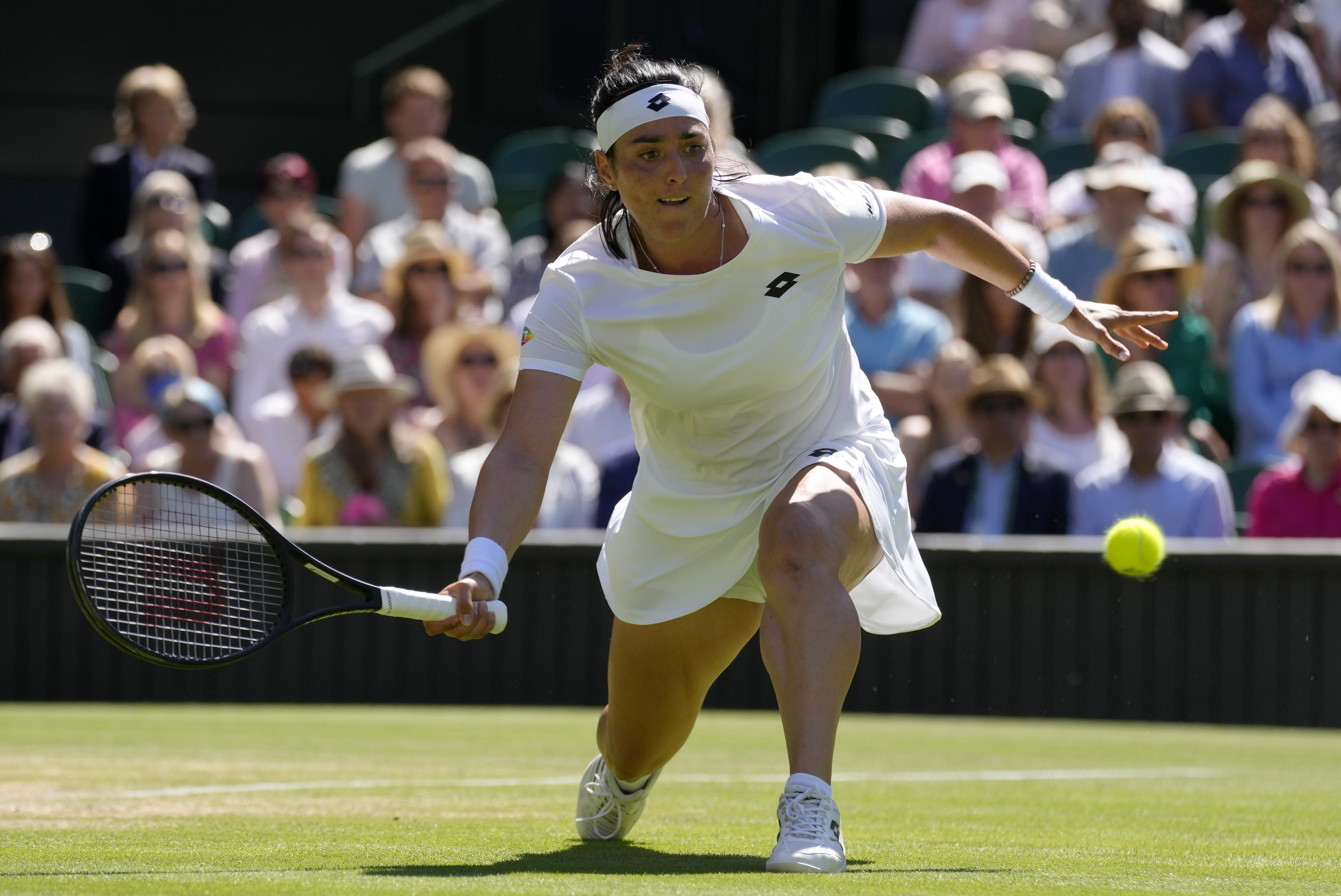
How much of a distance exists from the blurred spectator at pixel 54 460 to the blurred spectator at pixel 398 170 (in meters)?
2.84

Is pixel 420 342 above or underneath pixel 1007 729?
above

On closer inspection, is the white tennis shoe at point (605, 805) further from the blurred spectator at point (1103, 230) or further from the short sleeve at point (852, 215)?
the blurred spectator at point (1103, 230)

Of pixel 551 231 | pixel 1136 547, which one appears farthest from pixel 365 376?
pixel 1136 547

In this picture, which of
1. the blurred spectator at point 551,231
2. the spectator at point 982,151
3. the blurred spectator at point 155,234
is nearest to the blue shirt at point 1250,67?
the spectator at point 982,151

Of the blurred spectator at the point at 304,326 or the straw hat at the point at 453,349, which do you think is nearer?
the straw hat at the point at 453,349

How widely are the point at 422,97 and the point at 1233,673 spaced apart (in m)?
5.72

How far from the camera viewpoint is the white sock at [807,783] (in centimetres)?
374

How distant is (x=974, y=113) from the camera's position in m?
11.1

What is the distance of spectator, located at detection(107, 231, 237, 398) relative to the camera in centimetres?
1059

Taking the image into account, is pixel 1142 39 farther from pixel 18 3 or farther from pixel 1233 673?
pixel 18 3

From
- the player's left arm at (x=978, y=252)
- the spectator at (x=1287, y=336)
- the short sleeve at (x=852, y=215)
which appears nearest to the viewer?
the short sleeve at (x=852, y=215)

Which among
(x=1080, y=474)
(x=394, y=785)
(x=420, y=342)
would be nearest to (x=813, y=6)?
(x=420, y=342)

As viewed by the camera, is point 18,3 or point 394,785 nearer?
point 394,785

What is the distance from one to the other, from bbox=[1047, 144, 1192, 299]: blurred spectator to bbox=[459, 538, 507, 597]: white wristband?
672cm
